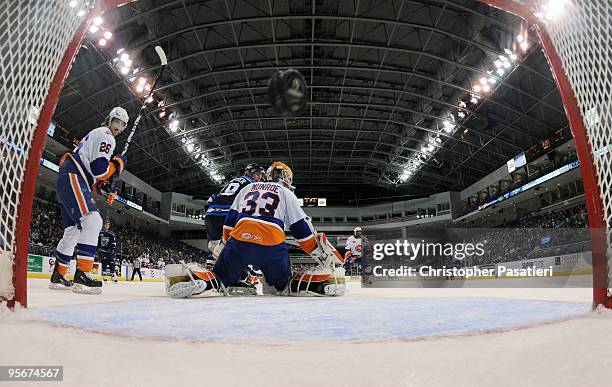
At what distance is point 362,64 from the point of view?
56.5 ft

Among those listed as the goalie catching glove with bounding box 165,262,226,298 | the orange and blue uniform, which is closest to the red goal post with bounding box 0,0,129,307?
the goalie catching glove with bounding box 165,262,226,298

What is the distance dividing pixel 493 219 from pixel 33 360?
102 feet

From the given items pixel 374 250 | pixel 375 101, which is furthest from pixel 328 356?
pixel 375 101

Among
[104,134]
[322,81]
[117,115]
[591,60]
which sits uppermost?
[322,81]

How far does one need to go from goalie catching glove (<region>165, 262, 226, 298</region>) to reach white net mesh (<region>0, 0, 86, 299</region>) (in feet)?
6.12

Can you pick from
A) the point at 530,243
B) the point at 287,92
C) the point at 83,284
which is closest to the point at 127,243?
the point at 530,243

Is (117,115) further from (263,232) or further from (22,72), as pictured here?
(22,72)

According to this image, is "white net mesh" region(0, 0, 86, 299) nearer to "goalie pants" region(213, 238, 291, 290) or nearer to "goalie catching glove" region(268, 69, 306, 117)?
"goalie pants" region(213, 238, 291, 290)

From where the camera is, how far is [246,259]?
354 cm

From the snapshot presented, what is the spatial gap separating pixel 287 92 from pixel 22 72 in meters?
2.67

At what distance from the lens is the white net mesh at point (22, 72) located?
1650 mm

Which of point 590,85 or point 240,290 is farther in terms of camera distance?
point 240,290

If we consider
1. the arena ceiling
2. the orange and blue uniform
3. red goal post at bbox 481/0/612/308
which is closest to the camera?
red goal post at bbox 481/0/612/308

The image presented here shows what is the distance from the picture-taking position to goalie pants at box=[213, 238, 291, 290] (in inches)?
138
